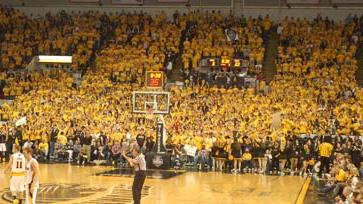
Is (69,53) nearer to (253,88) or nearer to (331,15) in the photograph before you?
(253,88)

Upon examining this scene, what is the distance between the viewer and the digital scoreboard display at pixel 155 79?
1129 inches

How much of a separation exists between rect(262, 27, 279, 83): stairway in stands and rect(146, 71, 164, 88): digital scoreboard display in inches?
327

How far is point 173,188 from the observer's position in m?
21.2

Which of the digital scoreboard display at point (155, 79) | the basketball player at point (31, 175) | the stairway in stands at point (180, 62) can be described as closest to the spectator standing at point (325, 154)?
the digital scoreboard display at point (155, 79)

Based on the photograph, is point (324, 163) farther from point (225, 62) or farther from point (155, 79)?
point (225, 62)

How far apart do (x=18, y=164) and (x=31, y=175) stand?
2.42 ft

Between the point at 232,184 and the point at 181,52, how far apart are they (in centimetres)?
1623

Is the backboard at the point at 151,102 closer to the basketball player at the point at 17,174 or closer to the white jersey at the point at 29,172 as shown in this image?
the basketball player at the point at 17,174

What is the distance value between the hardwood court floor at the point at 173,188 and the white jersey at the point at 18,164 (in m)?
1.92

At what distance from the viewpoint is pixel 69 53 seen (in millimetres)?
38531

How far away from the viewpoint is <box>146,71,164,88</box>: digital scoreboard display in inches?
1129

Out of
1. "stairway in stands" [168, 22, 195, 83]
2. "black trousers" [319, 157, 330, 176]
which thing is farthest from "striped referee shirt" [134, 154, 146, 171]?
"stairway in stands" [168, 22, 195, 83]

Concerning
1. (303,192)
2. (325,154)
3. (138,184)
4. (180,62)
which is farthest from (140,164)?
(180,62)

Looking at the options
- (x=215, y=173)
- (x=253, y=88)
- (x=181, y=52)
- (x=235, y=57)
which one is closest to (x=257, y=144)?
(x=215, y=173)
